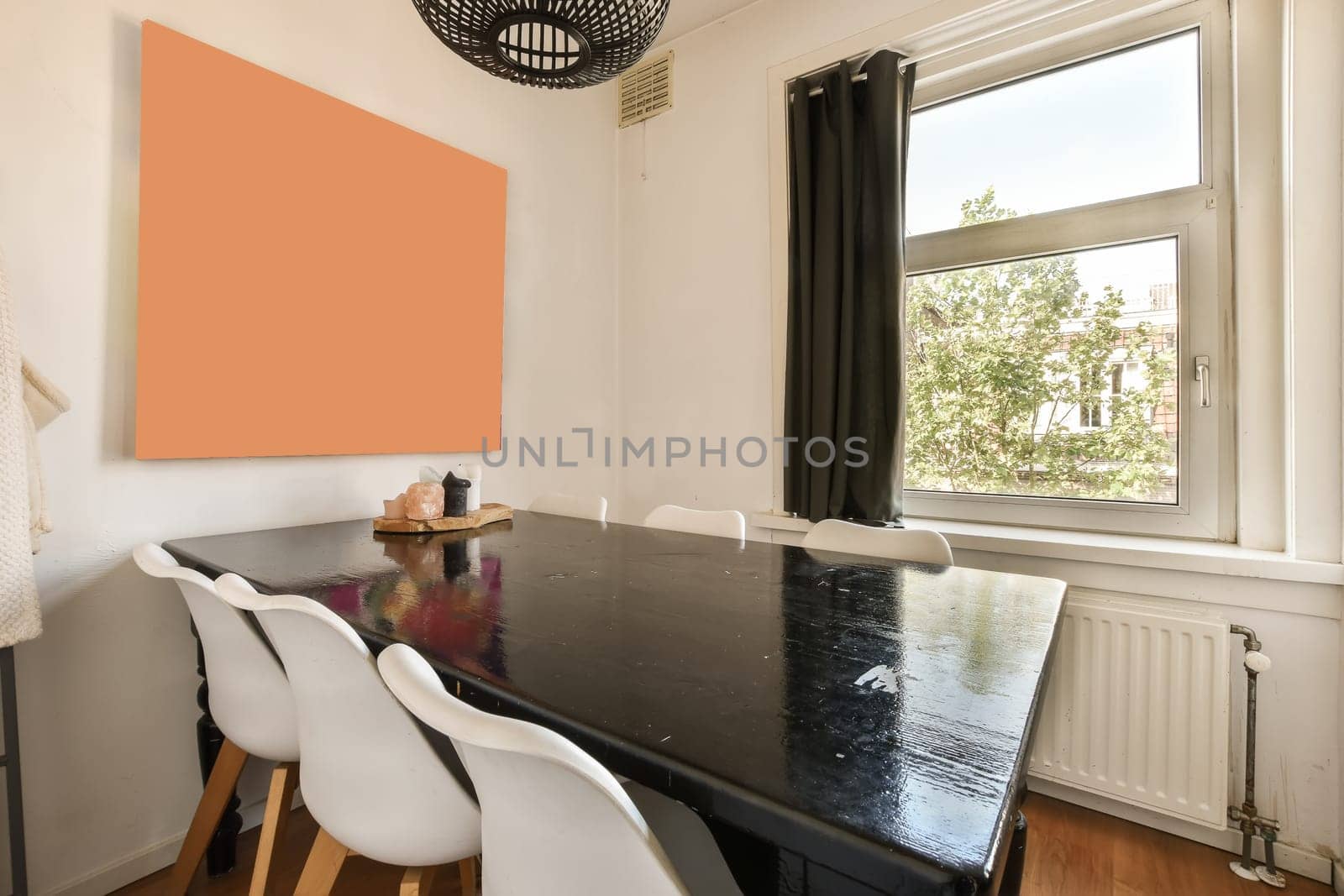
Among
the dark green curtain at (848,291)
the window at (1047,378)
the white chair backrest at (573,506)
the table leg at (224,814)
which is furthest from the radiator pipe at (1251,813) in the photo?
the table leg at (224,814)

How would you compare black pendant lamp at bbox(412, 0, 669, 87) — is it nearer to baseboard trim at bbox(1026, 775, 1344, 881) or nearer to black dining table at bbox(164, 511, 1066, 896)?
black dining table at bbox(164, 511, 1066, 896)

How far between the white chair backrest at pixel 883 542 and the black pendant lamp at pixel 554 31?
1.27 meters

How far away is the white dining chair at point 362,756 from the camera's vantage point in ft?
2.70

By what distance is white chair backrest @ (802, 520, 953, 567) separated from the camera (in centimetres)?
159

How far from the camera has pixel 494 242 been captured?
2.45m

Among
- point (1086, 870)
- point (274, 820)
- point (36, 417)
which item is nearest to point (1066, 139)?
point (1086, 870)

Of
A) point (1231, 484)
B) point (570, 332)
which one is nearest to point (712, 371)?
point (570, 332)

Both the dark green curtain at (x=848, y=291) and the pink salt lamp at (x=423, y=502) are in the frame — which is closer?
the pink salt lamp at (x=423, y=502)

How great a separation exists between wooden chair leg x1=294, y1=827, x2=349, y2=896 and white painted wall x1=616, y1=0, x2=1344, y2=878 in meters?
1.83

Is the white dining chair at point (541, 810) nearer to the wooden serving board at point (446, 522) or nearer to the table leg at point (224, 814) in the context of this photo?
the wooden serving board at point (446, 522)

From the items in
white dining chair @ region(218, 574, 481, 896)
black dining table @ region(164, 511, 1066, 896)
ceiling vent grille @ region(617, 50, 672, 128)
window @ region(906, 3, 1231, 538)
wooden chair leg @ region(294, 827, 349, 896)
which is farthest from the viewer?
ceiling vent grille @ region(617, 50, 672, 128)

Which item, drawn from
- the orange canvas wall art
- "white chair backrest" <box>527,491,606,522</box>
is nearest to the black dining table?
the orange canvas wall art

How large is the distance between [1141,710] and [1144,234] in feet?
4.69

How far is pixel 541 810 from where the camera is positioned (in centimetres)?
56
